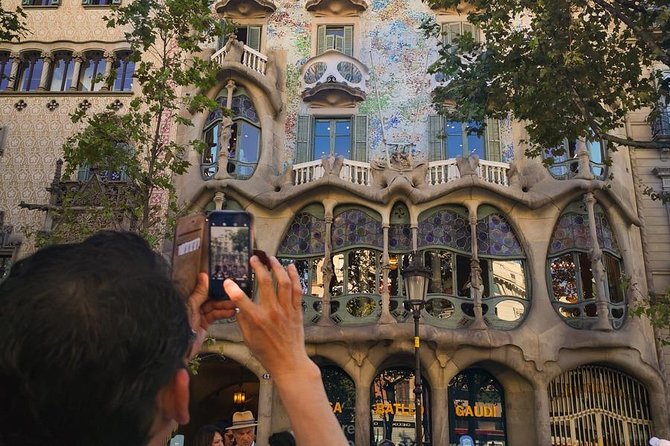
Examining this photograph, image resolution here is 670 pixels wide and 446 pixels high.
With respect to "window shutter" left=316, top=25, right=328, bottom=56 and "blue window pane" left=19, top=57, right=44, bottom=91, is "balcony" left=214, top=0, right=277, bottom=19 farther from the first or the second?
"blue window pane" left=19, top=57, right=44, bottom=91

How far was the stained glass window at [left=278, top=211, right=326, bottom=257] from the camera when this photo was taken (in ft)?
48.3

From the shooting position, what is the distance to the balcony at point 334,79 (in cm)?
1625

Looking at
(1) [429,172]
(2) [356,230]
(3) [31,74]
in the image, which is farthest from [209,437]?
(3) [31,74]

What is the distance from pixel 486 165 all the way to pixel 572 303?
163 inches

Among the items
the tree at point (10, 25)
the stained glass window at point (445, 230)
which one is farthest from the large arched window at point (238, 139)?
the tree at point (10, 25)

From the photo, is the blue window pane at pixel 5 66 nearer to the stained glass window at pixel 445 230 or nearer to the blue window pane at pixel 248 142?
the blue window pane at pixel 248 142

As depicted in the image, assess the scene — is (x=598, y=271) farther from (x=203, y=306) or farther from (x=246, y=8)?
(x=203, y=306)

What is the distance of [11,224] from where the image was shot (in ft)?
51.7

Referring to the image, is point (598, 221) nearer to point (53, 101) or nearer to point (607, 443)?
point (607, 443)

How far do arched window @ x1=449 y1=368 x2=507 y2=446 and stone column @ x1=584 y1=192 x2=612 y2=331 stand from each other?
3.09 meters

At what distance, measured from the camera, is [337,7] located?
17250 mm

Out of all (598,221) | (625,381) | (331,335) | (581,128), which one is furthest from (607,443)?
(581,128)

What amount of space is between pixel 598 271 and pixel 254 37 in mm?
11963

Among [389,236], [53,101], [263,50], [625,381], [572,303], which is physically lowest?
[625,381]
